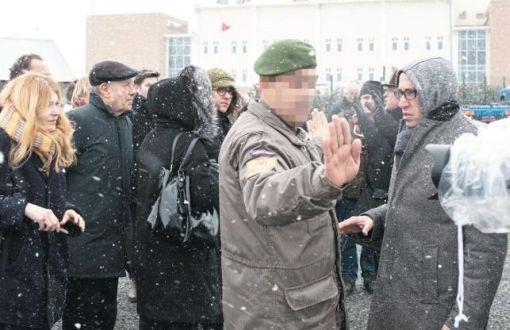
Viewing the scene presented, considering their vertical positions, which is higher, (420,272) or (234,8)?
(234,8)

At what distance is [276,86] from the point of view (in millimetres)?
2516

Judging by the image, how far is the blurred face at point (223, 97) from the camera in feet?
19.1

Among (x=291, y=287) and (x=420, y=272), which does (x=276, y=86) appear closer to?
(x=291, y=287)

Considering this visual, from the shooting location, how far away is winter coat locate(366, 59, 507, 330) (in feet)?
8.66

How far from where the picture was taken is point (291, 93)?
250 centimetres

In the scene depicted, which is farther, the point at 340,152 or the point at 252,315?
the point at 252,315

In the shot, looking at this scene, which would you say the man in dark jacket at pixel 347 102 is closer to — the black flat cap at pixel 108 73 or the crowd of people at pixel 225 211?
the crowd of people at pixel 225 211

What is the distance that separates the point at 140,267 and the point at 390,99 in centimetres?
371

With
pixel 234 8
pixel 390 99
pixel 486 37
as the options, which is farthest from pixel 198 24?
pixel 390 99

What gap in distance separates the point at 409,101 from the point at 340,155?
132 centimetres

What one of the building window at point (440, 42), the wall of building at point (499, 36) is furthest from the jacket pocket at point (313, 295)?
the wall of building at point (499, 36)

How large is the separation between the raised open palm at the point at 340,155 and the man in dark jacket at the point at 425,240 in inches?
37.7

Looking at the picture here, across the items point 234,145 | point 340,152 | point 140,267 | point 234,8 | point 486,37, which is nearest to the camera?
point 340,152

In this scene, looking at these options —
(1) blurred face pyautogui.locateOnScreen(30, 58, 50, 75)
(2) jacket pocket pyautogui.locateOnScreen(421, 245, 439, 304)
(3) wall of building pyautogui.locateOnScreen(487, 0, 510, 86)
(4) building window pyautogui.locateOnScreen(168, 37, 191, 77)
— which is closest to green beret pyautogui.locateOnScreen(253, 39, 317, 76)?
(2) jacket pocket pyautogui.locateOnScreen(421, 245, 439, 304)
